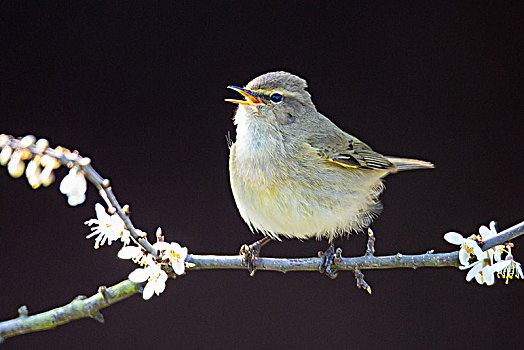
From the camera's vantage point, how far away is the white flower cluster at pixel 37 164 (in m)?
0.87

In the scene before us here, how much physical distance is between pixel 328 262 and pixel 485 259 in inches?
19.3

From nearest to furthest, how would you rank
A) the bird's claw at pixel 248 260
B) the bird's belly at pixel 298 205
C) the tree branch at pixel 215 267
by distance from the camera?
the tree branch at pixel 215 267 < the bird's claw at pixel 248 260 < the bird's belly at pixel 298 205

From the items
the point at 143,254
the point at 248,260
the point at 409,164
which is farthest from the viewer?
the point at 409,164

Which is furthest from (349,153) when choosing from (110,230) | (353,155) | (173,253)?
(110,230)

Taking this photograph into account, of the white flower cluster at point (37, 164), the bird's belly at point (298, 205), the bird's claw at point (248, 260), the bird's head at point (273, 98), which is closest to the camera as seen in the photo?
the white flower cluster at point (37, 164)

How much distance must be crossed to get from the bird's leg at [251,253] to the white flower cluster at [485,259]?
55cm

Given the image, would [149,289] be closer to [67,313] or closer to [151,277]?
[151,277]

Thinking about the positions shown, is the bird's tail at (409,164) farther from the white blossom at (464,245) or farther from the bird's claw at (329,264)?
the white blossom at (464,245)

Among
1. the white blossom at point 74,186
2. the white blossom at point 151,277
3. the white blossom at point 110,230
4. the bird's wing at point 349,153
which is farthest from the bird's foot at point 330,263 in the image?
the white blossom at point 74,186

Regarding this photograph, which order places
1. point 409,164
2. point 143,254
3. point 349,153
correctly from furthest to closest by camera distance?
point 409,164
point 349,153
point 143,254

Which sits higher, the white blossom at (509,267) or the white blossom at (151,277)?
the white blossom at (509,267)

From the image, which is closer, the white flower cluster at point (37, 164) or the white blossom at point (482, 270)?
the white flower cluster at point (37, 164)

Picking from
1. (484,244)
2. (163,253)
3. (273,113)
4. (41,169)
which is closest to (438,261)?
(484,244)

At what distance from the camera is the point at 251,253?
1730 millimetres
